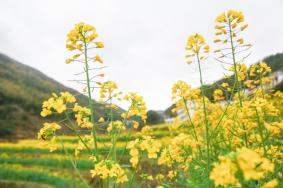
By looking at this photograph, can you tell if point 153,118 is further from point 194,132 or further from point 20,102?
point 194,132

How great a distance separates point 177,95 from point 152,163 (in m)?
5.35

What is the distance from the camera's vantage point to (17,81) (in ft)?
130

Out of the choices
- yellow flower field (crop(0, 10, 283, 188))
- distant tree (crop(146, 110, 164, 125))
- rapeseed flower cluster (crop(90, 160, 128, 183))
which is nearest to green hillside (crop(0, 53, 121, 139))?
distant tree (crop(146, 110, 164, 125))

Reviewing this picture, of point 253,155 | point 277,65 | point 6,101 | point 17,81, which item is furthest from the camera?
point 17,81

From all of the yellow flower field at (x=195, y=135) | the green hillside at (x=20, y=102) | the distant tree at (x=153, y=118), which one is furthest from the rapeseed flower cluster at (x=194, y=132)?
the distant tree at (x=153, y=118)

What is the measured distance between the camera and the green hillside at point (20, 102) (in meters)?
27.2

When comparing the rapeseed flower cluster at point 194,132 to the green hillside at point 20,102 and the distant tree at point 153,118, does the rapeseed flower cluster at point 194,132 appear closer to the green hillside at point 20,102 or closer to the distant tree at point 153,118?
the green hillside at point 20,102

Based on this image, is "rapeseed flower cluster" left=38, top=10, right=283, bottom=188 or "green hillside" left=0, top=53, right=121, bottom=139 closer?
"rapeseed flower cluster" left=38, top=10, right=283, bottom=188

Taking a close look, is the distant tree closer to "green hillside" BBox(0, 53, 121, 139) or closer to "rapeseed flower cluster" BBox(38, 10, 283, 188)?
"green hillside" BBox(0, 53, 121, 139)

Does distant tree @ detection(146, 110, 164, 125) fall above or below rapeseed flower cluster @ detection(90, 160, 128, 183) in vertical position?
above

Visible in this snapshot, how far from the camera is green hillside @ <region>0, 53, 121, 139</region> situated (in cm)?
2723

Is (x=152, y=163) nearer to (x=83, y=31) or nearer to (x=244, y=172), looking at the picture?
(x=83, y=31)

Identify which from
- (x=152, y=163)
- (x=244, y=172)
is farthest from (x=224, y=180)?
(x=152, y=163)

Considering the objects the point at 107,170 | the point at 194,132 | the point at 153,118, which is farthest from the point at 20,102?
the point at 107,170
